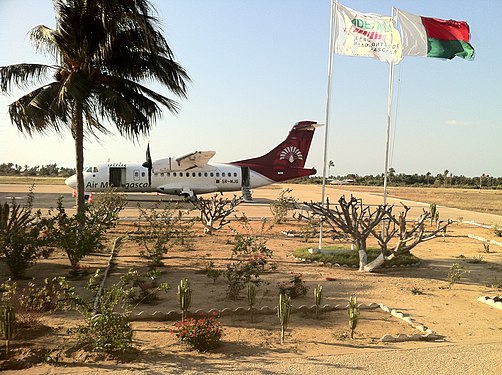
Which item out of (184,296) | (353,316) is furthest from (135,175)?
(353,316)

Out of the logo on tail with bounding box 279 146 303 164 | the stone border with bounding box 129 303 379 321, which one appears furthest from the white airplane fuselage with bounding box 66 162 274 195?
the stone border with bounding box 129 303 379 321

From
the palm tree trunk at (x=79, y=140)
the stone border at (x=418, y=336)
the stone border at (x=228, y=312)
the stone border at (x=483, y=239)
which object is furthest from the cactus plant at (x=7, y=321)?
the stone border at (x=483, y=239)

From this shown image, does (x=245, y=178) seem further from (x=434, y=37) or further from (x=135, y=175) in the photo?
(x=434, y=37)

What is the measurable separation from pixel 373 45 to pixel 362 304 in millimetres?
8057

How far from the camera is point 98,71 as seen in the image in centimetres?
1202

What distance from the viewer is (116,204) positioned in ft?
59.4

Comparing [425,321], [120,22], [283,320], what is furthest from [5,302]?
[120,22]

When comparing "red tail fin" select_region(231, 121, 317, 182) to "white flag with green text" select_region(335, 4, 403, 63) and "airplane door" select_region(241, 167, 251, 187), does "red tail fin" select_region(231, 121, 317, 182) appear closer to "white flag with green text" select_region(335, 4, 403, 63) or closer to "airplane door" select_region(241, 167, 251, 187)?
"airplane door" select_region(241, 167, 251, 187)

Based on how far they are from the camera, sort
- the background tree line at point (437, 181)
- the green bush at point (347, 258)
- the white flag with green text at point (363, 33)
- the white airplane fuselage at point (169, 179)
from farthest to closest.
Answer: the background tree line at point (437, 181) → the white airplane fuselage at point (169, 179) → the white flag with green text at point (363, 33) → the green bush at point (347, 258)

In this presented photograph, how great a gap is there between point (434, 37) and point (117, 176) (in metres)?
22.4

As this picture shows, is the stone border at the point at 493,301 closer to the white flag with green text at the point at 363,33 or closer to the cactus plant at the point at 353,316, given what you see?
the cactus plant at the point at 353,316

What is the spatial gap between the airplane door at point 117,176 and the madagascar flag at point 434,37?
21.6 metres

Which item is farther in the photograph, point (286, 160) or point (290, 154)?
point (286, 160)

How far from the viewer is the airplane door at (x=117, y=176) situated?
27913 millimetres
